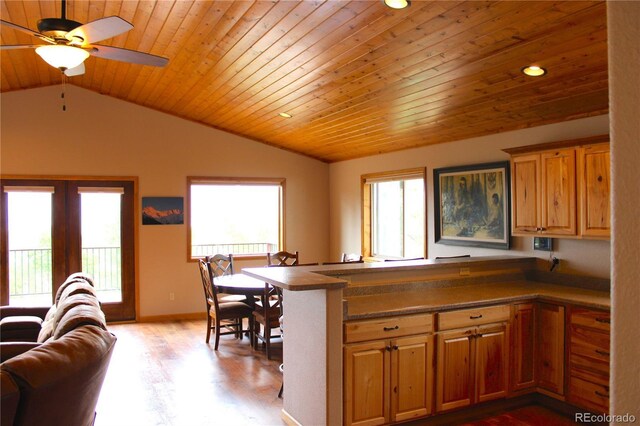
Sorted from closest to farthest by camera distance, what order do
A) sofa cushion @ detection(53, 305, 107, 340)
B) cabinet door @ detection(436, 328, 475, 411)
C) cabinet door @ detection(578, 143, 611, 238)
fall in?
sofa cushion @ detection(53, 305, 107, 340), cabinet door @ detection(436, 328, 475, 411), cabinet door @ detection(578, 143, 611, 238)

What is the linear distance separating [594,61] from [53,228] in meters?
6.70

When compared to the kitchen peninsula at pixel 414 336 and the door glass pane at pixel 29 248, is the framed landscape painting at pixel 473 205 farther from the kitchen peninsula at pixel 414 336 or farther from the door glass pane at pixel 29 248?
the door glass pane at pixel 29 248

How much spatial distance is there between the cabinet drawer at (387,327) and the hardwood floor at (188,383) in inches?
41.3

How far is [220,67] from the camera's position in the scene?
4812 mm

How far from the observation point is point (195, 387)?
445 centimetres

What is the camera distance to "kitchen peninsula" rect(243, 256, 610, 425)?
316 centimetres

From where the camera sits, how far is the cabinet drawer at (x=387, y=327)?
3189mm

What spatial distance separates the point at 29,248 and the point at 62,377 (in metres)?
5.55

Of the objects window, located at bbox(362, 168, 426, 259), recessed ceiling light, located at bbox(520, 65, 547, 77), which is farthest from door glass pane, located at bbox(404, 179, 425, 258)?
recessed ceiling light, located at bbox(520, 65, 547, 77)

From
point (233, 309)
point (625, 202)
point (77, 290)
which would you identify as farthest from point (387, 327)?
point (233, 309)

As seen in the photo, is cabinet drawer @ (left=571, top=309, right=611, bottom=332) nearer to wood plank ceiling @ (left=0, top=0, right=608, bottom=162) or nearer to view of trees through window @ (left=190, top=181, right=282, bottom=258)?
wood plank ceiling @ (left=0, top=0, right=608, bottom=162)

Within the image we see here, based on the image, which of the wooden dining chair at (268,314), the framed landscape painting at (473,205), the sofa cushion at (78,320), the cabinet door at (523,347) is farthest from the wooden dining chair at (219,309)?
the cabinet door at (523,347)

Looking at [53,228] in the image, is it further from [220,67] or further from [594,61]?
Answer: [594,61]

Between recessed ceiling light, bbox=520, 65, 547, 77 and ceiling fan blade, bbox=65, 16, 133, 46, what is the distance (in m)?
2.72
